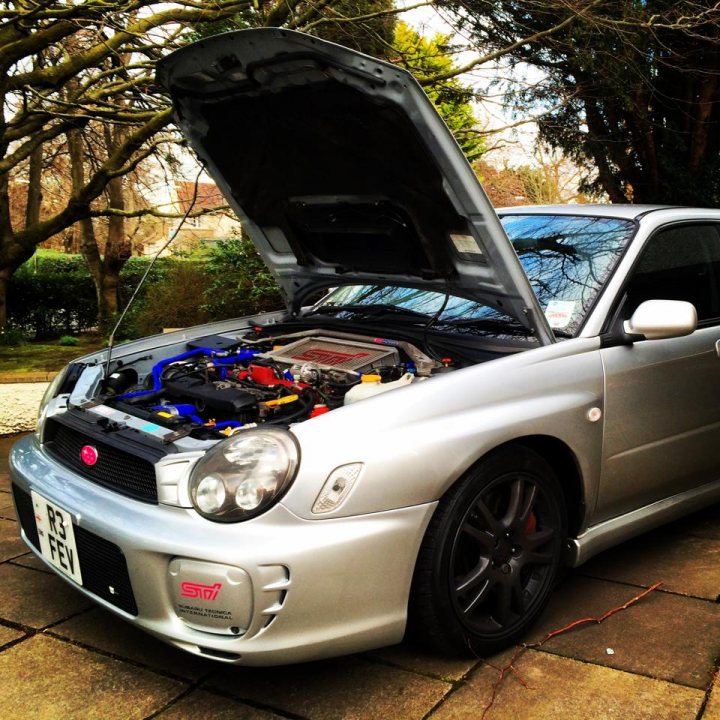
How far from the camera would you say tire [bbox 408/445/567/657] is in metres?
2.40

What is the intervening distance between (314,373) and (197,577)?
1175mm

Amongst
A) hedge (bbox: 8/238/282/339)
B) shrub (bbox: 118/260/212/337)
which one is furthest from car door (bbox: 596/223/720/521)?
shrub (bbox: 118/260/212/337)

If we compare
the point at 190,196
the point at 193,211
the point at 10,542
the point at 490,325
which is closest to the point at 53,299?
the point at 190,196

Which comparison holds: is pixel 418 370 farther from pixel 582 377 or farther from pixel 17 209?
pixel 17 209

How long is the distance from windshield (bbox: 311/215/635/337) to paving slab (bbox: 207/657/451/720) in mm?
1357

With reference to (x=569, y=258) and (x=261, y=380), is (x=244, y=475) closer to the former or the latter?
(x=261, y=380)

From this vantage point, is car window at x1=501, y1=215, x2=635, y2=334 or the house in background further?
the house in background

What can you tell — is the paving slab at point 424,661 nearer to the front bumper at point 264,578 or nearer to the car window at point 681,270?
the front bumper at point 264,578

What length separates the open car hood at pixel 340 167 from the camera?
2.65 meters

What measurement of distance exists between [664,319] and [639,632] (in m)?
1.11

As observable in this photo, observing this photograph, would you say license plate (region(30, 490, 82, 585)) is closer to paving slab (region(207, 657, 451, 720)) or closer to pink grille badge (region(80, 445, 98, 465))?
pink grille badge (region(80, 445, 98, 465))

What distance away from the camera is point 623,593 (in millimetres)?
3070

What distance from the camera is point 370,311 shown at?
12.3ft

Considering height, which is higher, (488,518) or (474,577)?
(488,518)
